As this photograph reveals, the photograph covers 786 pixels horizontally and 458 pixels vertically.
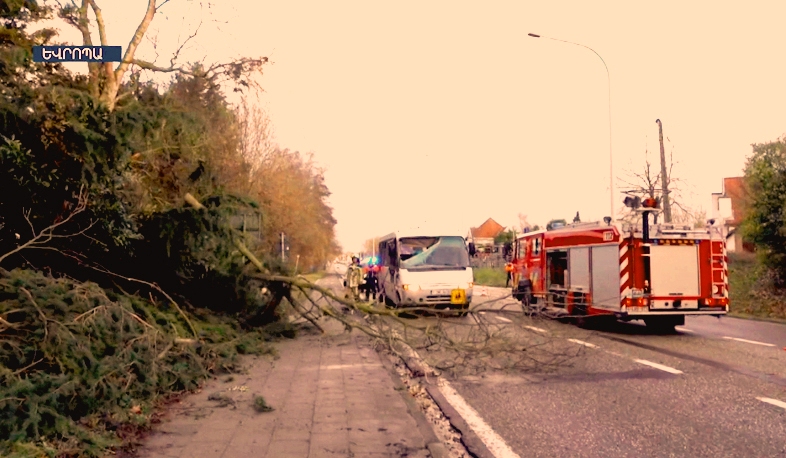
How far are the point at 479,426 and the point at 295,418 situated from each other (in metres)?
1.85

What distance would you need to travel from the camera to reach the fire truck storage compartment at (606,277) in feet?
54.1

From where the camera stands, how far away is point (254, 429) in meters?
7.07

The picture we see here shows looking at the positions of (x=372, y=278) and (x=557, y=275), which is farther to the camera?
(x=372, y=278)

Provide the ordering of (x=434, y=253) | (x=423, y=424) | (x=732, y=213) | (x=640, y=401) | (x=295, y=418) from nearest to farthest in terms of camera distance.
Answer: (x=423, y=424) < (x=295, y=418) < (x=640, y=401) < (x=434, y=253) < (x=732, y=213)

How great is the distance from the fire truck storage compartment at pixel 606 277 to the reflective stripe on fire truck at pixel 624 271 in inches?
4.0

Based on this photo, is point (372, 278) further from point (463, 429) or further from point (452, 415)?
point (463, 429)

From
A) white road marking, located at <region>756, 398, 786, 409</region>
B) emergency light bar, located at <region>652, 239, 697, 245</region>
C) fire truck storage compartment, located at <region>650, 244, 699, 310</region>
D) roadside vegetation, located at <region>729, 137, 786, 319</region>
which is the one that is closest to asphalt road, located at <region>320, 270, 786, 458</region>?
white road marking, located at <region>756, 398, 786, 409</region>

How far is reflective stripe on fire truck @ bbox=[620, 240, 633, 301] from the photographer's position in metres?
16.2

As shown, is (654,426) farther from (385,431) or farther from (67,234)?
(67,234)

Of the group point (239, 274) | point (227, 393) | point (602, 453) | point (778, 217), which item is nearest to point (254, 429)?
point (227, 393)

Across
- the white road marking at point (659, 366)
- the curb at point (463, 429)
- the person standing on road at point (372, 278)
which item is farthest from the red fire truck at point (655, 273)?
the person standing on road at point (372, 278)

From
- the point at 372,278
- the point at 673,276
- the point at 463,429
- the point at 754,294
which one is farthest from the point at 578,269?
the point at 463,429

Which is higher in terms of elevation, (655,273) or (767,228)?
(767,228)

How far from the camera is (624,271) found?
1627 centimetres
